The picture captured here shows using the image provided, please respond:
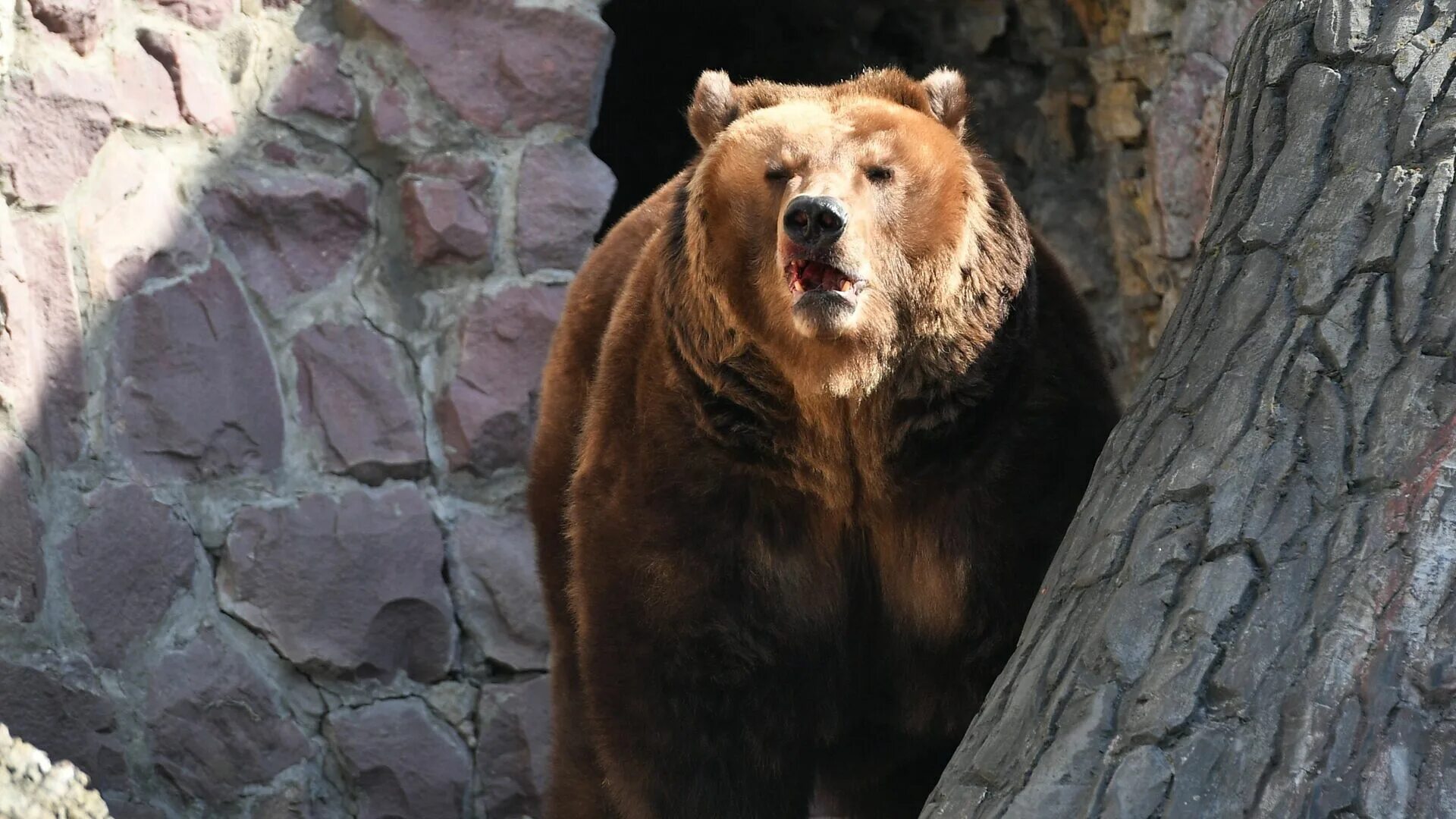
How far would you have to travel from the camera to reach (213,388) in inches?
165

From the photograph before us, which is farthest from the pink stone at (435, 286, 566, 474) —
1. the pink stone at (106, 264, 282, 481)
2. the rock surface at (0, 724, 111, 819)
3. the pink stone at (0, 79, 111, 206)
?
the rock surface at (0, 724, 111, 819)

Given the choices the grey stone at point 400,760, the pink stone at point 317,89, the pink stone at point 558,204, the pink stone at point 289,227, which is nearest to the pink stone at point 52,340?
the pink stone at point 289,227

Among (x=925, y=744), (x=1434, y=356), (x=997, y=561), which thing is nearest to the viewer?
(x=1434, y=356)

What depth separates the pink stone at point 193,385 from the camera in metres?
4.05

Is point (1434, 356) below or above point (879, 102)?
below

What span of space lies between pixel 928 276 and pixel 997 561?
0.54m

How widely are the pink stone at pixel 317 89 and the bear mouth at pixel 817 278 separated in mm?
1954

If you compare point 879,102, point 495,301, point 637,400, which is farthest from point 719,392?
point 495,301

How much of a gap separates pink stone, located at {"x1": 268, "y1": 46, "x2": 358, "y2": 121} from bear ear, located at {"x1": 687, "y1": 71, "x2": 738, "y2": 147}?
1.50 metres

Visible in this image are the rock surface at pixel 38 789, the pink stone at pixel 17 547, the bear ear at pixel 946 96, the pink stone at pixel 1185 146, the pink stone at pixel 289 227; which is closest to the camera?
the rock surface at pixel 38 789

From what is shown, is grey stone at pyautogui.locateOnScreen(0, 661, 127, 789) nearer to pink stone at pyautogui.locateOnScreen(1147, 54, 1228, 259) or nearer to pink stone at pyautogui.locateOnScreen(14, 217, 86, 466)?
pink stone at pyautogui.locateOnScreen(14, 217, 86, 466)

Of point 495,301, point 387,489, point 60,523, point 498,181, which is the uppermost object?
point 498,181

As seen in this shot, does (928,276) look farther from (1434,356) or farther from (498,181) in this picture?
(498,181)

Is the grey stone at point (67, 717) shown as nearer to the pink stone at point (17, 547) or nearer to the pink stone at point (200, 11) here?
the pink stone at point (17, 547)
